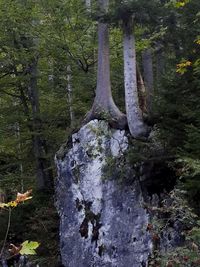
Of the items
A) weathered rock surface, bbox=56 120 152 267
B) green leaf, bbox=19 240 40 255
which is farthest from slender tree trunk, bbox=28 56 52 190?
green leaf, bbox=19 240 40 255

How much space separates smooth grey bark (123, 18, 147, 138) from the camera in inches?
378

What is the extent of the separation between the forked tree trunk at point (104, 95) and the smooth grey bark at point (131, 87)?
52 cm

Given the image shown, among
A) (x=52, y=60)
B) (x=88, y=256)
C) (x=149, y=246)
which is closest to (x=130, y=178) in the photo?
(x=149, y=246)

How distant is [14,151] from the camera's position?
1477 cm

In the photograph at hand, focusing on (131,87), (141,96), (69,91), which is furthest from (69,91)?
(131,87)

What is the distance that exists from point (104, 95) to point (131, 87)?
3.78 feet

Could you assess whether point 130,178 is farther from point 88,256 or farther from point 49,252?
point 49,252

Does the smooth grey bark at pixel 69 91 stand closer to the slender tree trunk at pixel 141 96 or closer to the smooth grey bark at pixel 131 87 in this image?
the slender tree trunk at pixel 141 96

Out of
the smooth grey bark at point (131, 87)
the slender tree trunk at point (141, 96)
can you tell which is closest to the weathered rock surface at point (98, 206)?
the smooth grey bark at point (131, 87)

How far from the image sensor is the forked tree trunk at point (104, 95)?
408 inches

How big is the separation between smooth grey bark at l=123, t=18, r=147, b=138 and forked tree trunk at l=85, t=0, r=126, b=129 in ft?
1.69

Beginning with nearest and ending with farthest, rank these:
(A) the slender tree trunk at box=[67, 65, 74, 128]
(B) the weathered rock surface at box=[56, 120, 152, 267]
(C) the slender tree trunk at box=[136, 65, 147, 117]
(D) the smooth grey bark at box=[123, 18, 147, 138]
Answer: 1. (B) the weathered rock surface at box=[56, 120, 152, 267]
2. (D) the smooth grey bark at box=[123, 18, 147, 138]
3. (C) the slender tree trunk at box=[136, 65, 147, 117]
4. (A) the slender tree trunk at box=[67, 65, 74, 128]

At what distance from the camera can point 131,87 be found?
9766 mm

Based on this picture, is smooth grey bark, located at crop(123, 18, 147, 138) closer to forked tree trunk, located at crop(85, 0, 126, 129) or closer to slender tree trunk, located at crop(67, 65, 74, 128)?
forked tree trunk, located at crop(85, 0, 126, 129)
